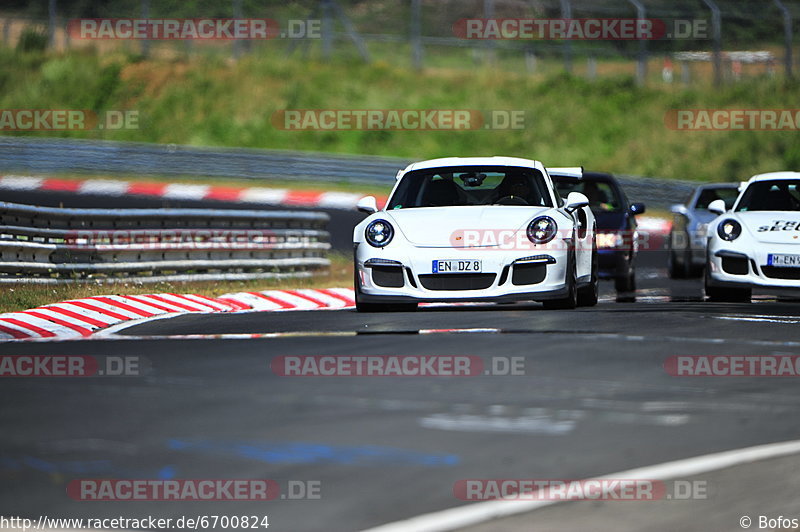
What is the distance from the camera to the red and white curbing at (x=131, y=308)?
11.3 m

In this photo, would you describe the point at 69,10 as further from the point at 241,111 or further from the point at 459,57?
the point at 459,57

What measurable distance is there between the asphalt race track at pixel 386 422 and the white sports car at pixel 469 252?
1013 mm

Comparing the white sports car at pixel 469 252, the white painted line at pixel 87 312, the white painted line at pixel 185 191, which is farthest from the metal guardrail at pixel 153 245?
the white painted line at pixel 185 191

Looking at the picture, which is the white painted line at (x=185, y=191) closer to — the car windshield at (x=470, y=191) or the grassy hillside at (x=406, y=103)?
the grassy hillside at (x=406, y=103)

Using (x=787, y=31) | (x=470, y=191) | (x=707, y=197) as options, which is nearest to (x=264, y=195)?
(x=707, y=197)

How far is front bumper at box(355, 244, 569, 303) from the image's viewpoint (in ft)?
37.3

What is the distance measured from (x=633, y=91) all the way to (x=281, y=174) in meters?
13.6

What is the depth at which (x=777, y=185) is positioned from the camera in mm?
14773

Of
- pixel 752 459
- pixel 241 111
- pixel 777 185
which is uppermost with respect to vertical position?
pixel 241 111

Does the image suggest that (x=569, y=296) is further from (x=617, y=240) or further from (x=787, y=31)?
(x=787, y=31)

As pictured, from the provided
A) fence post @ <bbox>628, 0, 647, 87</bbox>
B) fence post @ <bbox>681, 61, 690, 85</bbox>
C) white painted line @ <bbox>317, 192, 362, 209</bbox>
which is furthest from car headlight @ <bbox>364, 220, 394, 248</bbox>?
fence post @ <bbox>681, 61, 690, 85</bbox>

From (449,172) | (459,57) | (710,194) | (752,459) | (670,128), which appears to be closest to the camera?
(752,459)

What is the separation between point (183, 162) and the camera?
31.0m

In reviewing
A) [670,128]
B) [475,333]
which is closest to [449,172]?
[475,333]
